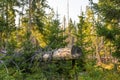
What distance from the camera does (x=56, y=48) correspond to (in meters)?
7.52

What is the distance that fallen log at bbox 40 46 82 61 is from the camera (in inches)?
288

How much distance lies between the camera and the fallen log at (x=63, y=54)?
732 cm

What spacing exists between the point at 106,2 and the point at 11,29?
9555mm

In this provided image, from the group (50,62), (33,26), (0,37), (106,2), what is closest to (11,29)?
(0,37)

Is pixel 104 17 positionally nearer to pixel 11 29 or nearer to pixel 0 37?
pixel 11 29

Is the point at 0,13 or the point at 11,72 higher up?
the point at 0,13

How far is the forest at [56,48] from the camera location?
6.90m

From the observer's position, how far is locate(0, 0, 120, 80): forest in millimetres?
6898

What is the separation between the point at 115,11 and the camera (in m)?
15.5

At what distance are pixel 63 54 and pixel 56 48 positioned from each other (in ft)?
0.88

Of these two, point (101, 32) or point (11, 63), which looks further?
point (101, 32)

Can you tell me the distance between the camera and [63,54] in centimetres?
759

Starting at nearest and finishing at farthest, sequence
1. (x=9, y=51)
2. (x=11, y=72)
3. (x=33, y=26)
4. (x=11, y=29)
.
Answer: (x=11, y=72), (x=9, y=51), (x=11, y=29), (x=33, y=26)

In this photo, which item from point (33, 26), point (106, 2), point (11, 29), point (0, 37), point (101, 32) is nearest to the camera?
point (101, 32)
